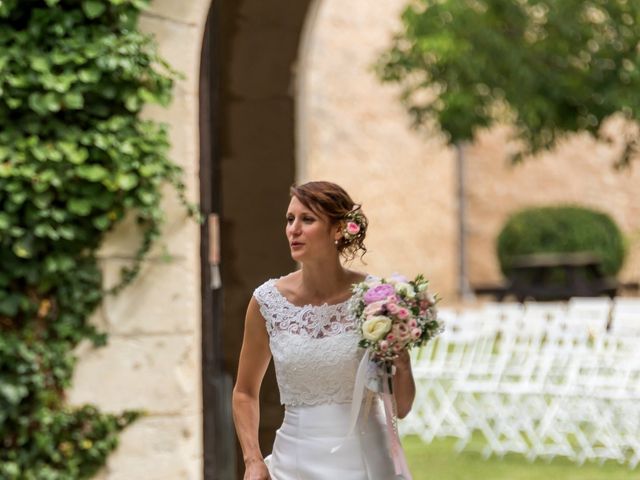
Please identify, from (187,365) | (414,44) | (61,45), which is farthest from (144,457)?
(414,44)

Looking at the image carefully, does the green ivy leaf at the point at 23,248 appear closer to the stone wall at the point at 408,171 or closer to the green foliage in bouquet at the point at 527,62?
the green foliage in bouquet at the point at 527,62

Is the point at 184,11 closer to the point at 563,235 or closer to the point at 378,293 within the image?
the point at 378,293

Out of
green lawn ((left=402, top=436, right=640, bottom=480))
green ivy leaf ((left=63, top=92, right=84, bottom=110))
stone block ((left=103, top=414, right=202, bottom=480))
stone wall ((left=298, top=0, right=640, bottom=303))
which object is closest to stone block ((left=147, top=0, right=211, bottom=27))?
green ivy leaf ((left=63, top=92, right=84, bottom=110))

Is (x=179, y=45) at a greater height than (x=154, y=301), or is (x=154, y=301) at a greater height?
(x=179, y=45)

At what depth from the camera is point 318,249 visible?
2.86m

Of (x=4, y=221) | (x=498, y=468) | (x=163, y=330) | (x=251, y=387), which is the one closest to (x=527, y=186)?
(x=498, y=468)

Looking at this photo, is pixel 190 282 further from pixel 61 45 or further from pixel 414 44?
pixel 414 44

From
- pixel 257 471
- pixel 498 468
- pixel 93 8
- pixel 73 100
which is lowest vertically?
pixel 498 468

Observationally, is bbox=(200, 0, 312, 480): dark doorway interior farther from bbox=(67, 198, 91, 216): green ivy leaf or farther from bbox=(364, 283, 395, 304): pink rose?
bbox=(364, 283, 395, 304): pink rose

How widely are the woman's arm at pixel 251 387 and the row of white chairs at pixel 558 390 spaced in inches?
216

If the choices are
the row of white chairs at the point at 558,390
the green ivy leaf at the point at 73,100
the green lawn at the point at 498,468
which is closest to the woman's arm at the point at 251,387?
the green ivy leaf at the point at 73,100

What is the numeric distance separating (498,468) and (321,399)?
5378 mm

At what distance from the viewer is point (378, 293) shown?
2.75 metres

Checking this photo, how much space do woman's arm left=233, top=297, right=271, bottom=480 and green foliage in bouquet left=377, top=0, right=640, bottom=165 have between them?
32.7ft
